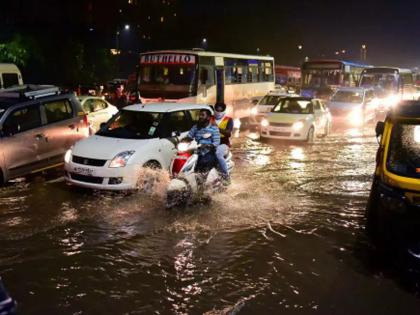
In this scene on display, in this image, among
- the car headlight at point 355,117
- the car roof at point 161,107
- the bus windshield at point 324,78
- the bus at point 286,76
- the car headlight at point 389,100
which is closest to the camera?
the car roof at point 161,107

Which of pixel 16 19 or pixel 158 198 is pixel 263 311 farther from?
pixel 16 19

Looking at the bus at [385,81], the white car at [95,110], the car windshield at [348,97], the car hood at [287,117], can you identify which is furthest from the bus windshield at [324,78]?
the white car at [95,110]

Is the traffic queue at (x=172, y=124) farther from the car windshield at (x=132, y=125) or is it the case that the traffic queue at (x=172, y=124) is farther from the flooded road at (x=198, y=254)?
the flooded road at (x=198, y=254)

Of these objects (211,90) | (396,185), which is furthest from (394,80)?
(396,185)

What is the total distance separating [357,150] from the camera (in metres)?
15.2

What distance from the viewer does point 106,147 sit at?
890 cm

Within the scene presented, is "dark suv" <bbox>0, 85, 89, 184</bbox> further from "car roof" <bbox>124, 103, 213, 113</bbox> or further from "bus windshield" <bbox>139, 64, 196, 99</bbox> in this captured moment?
"bus windshield" <bbox>139, 64, 196, 99</bbox>

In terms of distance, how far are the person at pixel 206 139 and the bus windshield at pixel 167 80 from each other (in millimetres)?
10159

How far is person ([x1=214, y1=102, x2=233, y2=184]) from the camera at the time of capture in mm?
8641

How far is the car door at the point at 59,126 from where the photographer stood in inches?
414

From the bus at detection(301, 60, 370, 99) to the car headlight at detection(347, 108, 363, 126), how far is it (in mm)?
6537

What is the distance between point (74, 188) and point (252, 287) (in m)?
5.38

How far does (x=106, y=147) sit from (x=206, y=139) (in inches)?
73.6

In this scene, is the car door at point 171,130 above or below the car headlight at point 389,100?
above
